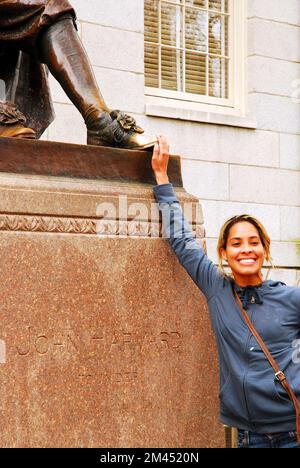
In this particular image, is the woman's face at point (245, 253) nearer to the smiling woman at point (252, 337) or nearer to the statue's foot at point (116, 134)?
the smiling woman at point (252, 337)

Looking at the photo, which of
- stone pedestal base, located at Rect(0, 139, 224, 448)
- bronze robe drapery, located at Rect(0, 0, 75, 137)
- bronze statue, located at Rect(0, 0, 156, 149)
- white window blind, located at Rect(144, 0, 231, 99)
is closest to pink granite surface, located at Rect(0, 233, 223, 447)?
stone pedestal base, located at Rect(0, 139, 224, 448)

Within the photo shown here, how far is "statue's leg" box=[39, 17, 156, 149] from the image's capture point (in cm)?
460

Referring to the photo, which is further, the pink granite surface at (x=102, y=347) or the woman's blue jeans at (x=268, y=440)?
the pink granite surface at (x=102, y=347)

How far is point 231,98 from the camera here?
1271 cm

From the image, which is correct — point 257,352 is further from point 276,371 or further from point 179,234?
point 179,234

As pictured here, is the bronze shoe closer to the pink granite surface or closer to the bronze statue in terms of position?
the bronze statue

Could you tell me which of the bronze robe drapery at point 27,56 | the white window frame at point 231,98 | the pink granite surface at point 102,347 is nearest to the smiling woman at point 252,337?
the pink granite surface at point 102,347

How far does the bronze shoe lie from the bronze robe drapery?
412 mm

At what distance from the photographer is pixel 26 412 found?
4016mm

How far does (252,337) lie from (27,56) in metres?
1.83

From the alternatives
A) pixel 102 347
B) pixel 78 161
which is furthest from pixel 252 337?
pixel 78 161

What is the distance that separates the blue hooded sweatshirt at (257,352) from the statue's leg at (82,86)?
0.82 meters

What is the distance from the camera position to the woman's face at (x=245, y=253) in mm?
4070
